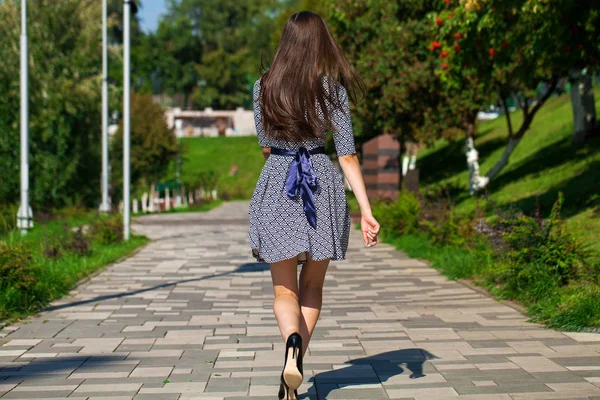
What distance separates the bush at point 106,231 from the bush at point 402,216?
4525 millimetres

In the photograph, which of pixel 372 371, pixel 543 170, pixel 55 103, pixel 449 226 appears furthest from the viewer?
pixel 55 103

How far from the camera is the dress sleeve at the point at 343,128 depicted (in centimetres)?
439

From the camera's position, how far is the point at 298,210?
4.34 m

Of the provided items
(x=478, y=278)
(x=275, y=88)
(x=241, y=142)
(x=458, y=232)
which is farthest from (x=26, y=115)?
(x=241, y=142)

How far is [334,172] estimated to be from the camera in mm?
4434

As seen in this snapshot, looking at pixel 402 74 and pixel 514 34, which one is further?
pixel 402 74

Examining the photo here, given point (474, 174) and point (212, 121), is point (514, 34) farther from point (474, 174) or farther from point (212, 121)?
point (212, 121)

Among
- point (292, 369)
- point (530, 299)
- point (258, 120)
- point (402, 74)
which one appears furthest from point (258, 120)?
point (402, 74)

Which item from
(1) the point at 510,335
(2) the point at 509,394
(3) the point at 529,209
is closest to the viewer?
(2) the point at 509,394

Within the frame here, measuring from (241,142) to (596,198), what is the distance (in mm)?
64386

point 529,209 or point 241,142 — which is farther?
point 241,142

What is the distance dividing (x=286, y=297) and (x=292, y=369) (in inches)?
16.6

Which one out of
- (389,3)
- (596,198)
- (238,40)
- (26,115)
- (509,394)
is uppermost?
(238,40)

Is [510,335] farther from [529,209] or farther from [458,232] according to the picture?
[529,209]
